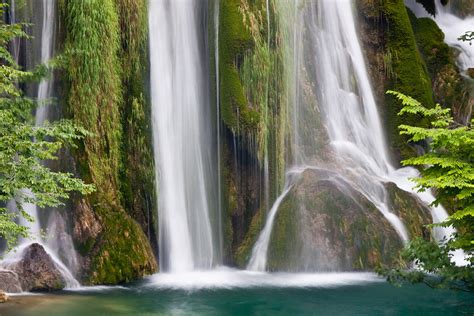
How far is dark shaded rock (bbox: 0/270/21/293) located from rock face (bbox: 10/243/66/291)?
17 cm

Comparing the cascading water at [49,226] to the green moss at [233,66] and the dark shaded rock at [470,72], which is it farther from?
the dark shaded rock at [470,72]

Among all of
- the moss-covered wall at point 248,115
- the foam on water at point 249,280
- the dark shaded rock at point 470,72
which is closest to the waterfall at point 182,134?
the moss-covered wall at point 248,115

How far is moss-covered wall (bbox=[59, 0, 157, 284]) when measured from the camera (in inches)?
466

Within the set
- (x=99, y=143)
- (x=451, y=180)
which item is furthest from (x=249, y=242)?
(x=451, y=180)

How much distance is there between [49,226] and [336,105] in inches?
385

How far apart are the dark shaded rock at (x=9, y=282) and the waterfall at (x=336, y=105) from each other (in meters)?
5.79

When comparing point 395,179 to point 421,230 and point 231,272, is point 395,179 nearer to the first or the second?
point 421,230

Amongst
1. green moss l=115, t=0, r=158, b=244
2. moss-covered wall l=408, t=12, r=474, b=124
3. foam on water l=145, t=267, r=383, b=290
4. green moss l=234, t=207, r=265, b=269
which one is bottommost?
foam on water l=145, t=267, r=383, b=290

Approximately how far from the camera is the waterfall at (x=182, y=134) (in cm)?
1388

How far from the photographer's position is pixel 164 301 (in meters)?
10.4

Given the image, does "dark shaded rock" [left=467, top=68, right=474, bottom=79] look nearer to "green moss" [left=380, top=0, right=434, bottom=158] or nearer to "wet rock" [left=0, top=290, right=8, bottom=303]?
"green moss" [left=380, top=0, right=434, bottom=158]

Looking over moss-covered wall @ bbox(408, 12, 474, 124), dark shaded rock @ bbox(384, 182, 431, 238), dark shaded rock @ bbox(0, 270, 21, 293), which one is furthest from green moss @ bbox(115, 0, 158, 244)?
moss-covered wall @ bbox(408, 12, 474, 124)

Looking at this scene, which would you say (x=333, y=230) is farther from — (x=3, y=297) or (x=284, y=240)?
(x=3, y=297)

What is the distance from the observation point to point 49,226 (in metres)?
11.7
